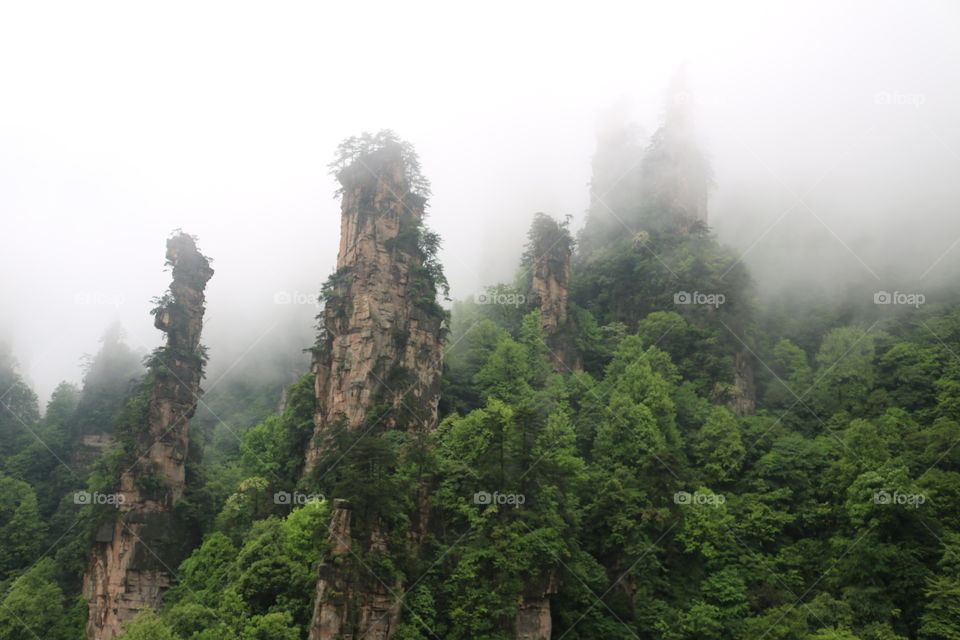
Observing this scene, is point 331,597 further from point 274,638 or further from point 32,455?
point 32,455

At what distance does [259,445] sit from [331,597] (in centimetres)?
2216

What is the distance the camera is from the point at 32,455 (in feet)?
233

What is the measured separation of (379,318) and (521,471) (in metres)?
17.0

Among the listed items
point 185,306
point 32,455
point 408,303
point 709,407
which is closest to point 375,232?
point 408,303
